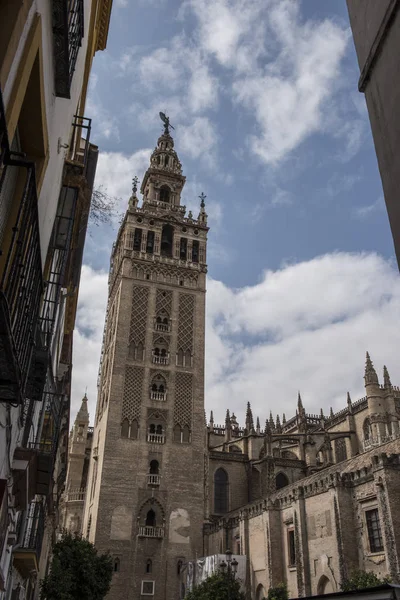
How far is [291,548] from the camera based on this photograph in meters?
24.5

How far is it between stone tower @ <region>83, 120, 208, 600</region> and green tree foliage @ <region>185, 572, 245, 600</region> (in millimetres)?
6200

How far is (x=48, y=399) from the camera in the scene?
1005 centimetres

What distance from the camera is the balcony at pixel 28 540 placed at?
10.5 meters

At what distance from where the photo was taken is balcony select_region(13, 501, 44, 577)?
10.5 metres

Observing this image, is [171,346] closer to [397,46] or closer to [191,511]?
[191,511]

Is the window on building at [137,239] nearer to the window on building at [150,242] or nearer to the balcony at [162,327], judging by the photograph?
the window on building at [150,242]

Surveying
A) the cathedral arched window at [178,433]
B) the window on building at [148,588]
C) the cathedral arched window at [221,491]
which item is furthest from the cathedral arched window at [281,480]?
the window on building at [148,588]

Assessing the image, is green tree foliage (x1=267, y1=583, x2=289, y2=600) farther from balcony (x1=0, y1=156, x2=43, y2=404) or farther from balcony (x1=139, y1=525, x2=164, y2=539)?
balcony (x1=0, y1=156, x2=43, y2=404)

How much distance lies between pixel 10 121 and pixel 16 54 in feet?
1.28

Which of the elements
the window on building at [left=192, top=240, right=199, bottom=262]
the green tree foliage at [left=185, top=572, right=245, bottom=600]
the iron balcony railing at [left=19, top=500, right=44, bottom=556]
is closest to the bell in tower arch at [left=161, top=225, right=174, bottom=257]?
the window on building at [left=192, top=240, right=199, bottom=262]

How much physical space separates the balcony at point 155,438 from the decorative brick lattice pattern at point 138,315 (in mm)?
5999

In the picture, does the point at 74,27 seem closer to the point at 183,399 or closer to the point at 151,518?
the point at 151,518

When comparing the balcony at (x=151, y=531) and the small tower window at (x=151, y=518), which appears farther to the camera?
the small tower window at (x=151, y=518)

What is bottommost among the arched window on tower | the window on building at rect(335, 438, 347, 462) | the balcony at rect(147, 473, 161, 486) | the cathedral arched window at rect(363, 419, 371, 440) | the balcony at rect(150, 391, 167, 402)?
the balcony at rect(147, 473, 161, 486)
